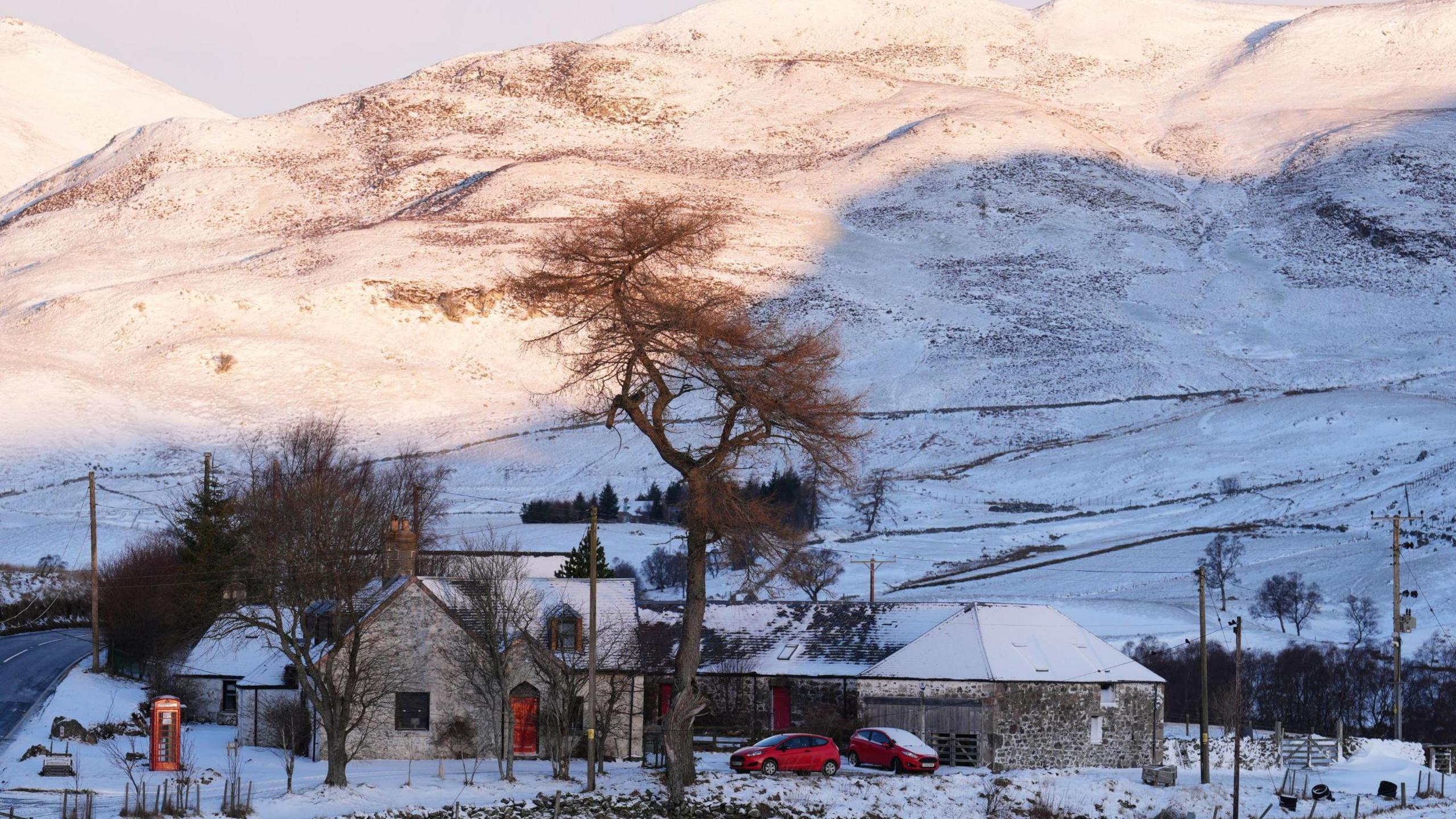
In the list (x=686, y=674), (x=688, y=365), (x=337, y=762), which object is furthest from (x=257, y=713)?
(x=688, y=365)

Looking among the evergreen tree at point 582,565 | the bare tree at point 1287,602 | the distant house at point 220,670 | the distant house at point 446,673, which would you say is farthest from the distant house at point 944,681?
the bare tree at point 1287,602

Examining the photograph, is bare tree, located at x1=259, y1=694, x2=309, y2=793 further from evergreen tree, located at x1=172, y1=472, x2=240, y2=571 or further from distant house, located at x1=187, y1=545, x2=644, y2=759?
evergreen tree, located at x1=172, y1=472, x2=240, y2=571

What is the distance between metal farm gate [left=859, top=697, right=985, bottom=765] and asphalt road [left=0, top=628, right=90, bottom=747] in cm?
2276

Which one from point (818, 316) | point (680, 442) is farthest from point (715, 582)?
point (818, 316)

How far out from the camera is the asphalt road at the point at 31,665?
45.8 meters

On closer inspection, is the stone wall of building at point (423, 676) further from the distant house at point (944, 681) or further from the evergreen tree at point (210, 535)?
the evergreen tree at point (210, 535)

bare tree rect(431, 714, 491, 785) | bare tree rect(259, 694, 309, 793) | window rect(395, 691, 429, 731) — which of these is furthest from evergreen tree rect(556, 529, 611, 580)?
window rect(395, 691, 429, 731)

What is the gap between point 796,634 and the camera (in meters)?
48.6

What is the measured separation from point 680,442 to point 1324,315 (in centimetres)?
8905

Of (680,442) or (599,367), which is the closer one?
(599,367)

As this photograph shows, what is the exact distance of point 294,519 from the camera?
4316 cm

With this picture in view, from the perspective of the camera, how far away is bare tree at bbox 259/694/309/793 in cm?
4253

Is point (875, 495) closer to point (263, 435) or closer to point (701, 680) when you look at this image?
point (263, 435)

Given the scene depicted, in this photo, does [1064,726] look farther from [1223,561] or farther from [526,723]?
[1223,561]
